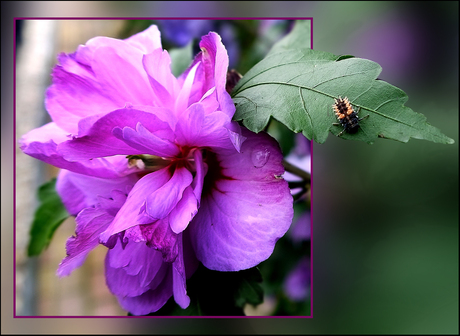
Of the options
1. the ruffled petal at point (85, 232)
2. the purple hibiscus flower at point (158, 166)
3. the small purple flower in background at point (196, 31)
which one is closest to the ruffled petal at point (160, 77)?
the purple hibiscus flower at point (158, 166)

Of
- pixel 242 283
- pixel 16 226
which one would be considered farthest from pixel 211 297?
pixel 16 226

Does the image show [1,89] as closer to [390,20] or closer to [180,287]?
[180,287]

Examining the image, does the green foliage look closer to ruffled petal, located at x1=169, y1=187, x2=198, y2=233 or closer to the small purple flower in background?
ruffled petal, located at x1=169, y1=187, x2=198, y2=233

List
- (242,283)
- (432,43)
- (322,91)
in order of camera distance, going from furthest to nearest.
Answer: (432,43) → (242,283) → (322,91)

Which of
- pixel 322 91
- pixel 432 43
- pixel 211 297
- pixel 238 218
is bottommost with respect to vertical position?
pixel 211 297

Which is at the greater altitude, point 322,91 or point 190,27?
point 190,27

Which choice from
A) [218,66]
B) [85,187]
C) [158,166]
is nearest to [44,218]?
[85,187]

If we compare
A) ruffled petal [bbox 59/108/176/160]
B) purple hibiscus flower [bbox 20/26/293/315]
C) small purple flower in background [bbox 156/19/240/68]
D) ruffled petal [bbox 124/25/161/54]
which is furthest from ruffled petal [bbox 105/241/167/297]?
small purple flower in background [bbox 156/19/240/68]

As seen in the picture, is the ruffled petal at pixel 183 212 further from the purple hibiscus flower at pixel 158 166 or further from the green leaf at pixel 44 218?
the green leaf at pixel 44 218
